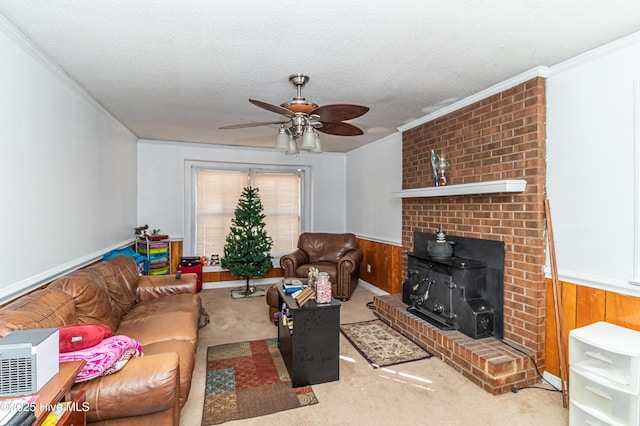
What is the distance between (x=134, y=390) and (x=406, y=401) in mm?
1765

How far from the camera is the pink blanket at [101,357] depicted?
1505mm

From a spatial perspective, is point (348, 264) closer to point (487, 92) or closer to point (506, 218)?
point (506, 218)

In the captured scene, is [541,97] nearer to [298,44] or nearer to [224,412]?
[298,44]

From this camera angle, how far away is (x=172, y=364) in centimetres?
162

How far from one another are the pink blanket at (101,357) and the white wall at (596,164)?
117 inches

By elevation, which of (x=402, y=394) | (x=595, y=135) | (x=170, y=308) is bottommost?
(x=402, y=394)

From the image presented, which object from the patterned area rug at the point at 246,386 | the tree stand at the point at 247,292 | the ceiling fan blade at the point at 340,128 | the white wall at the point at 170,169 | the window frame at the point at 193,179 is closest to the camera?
the patterned area rug at the point at 246,386

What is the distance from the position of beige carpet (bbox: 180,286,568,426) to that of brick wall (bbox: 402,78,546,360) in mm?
554

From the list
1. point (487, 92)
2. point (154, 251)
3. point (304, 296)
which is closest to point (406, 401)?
point (304, 296)

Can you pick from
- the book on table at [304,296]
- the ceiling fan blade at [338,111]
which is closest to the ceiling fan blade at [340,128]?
the ceiling fan blade at [338,111]

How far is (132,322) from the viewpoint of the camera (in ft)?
8.61

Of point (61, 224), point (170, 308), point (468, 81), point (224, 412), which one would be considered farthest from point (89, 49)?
point (468, 81)

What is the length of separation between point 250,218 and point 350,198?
80.0 inches

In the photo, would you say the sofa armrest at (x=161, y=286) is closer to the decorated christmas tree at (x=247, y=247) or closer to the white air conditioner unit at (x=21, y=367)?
the decorated christmas tree at (x=247, y=247)
